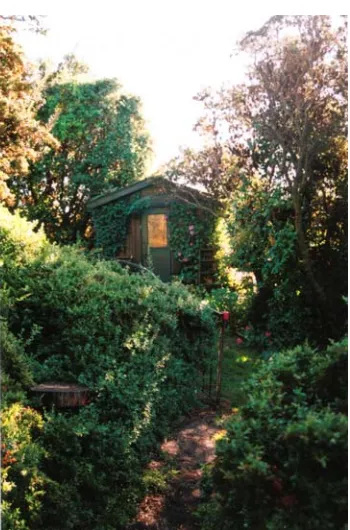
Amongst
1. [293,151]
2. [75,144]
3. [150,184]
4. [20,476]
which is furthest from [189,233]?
[20,476]

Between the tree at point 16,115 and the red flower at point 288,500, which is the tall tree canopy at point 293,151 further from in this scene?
the tree at point 16,115

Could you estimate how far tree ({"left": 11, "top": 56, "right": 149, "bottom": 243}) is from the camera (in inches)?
203

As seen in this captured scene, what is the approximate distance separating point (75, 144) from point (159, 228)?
210 inches

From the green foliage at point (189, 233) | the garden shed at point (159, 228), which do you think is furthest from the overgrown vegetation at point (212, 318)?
the green foliage at point (189, 233)

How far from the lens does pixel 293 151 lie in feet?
11.3

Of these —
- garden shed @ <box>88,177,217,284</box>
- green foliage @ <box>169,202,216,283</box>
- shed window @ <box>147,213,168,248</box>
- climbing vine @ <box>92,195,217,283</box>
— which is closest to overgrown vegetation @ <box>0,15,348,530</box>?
garden shed @ <box>88,177,217,284</box>

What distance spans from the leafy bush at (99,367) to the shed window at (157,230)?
5184 mm

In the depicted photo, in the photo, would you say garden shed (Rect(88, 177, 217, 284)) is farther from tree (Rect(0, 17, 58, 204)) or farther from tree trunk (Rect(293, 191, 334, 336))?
tree trunk (Rect(293, 191, 334, 336))

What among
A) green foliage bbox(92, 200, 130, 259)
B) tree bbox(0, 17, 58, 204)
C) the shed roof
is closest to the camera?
tree bbox(0, 17, 58, 204)

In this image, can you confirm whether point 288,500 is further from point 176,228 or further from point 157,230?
point 157,230

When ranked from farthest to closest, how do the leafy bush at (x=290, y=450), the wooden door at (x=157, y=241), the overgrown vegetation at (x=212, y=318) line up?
the wooden door at (x=157, y=241)
the overgrown vegetation at (x=212, y=318)
the leafy bush at (x=290, y=450)

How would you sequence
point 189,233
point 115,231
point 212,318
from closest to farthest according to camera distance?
point 212,318 → point 189,233 → point 115,231

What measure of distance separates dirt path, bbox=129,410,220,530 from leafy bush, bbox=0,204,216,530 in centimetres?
12

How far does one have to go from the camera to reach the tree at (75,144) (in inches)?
203
